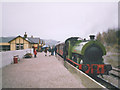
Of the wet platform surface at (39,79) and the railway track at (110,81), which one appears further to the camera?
the railway track at (110,81)

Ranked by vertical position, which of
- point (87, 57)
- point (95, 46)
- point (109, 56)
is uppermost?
point (95, 46)

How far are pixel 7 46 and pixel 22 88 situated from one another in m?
27.1

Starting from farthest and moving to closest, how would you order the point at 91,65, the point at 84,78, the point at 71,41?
the point at 71,41, the point at 91,65, the point at 84,78

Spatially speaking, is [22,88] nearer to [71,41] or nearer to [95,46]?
[95,46]

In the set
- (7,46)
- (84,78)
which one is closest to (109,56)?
(84,78)

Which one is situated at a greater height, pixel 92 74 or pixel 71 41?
pixel 71 41

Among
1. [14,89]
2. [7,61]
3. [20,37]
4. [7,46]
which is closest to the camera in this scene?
[14,89]

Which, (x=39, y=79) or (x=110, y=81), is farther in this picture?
(x=110, y=81)

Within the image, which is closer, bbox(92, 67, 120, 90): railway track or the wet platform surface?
the wet platform surface

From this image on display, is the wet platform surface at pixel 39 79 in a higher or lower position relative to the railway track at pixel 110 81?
higher

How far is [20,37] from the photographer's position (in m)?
26.3

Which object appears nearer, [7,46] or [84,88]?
[84,88]

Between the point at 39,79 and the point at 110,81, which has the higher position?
the point at 39,79

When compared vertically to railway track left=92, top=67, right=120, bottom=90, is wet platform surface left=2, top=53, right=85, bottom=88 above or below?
above
